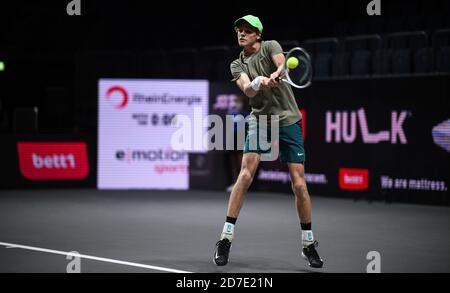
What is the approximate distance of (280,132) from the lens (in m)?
7.09

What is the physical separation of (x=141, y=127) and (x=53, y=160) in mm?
1942

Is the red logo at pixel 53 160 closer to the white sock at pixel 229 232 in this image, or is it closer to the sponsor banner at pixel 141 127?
the sponsor banner at pixel 141 127

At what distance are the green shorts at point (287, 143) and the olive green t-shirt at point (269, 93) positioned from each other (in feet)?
0.24

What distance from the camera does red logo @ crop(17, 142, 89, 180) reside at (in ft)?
51.6

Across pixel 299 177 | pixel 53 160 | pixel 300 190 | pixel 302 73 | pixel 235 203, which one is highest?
pixel 302 73

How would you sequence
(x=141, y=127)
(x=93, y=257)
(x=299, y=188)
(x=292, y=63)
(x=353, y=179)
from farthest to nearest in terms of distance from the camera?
(x=141, y=127), (x=353, y=179), (x=93, y=257), (x=299, y=188), (x=292, y=63)

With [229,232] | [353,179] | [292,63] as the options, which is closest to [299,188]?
[229,232]

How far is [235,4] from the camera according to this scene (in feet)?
68.2

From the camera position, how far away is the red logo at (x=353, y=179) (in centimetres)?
1408

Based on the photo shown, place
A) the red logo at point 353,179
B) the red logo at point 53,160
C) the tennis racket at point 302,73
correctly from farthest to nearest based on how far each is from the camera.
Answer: the red logo at point 53,160
the red logo at point 353,179
the tennis racket at point 302,73

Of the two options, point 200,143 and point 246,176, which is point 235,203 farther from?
point 200,143

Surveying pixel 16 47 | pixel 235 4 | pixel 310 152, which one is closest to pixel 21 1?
pixel 16 47

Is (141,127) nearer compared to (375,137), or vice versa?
(375,137)

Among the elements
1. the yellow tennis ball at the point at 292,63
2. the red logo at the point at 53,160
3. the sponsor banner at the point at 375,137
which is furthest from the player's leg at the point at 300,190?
the red logo at the point at 53,160
